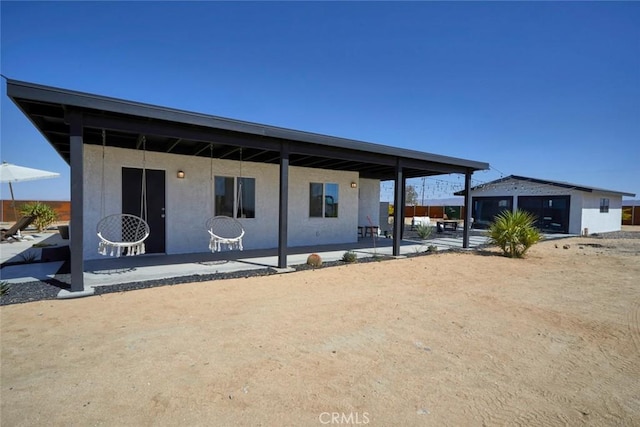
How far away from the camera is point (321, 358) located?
9.13 feet

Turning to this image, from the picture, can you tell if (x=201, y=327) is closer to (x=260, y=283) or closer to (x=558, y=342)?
(x=260, y=283)

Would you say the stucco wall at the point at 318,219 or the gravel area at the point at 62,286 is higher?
the stucco wall at the point at 318,219

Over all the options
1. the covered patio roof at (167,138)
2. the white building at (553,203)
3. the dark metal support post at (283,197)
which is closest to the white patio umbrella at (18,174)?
the covered patio roof at (167,138)

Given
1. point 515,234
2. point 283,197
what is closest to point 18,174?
point 283,197

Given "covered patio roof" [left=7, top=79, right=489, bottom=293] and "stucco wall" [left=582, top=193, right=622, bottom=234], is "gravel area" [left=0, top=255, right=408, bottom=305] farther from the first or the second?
"stucco wall" [left=582, top=193, right=622, bottom=234]

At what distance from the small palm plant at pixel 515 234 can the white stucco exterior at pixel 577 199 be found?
1105cm

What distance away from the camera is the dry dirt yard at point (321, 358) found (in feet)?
6.68

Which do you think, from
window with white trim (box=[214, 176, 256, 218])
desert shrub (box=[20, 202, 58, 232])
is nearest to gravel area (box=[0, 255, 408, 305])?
window with white trim (box=[214, 176, 256, 218])

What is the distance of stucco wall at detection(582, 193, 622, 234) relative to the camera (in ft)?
56.6

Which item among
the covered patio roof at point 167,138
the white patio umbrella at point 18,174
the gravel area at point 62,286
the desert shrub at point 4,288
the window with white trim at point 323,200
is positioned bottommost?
the gravel area at point 62,286

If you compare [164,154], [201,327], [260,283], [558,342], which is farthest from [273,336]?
[164,154]

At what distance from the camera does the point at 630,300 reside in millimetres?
4805

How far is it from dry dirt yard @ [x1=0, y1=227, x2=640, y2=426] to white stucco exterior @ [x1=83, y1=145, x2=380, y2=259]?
11.1 ft

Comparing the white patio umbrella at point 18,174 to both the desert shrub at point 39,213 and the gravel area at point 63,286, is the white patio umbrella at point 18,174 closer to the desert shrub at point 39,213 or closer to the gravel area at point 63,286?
the desert shrub at point 39,213
